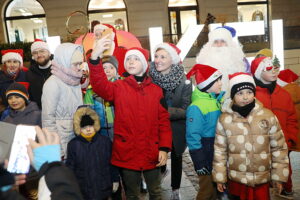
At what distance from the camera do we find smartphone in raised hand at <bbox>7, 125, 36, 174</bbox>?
5.19ft

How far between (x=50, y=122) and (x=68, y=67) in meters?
0.63

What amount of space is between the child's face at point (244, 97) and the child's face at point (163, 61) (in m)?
0.93

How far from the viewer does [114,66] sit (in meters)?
3.73

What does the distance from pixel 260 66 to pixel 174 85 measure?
3.56 feet

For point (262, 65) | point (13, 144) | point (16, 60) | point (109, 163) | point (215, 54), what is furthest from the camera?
point (16, 60)

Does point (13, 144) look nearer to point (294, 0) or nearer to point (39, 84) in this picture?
point (39, 84)

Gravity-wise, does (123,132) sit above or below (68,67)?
below

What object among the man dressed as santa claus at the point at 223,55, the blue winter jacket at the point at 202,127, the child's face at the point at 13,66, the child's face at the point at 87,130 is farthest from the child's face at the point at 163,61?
the child's face at the point at 13,66

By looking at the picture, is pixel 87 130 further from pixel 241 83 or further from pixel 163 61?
pixel 241 83

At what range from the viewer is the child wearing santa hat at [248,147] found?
2822 millimetres

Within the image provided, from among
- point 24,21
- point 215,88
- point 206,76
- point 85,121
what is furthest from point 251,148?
point 24,21

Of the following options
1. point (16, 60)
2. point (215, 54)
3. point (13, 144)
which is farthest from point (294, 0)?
point (13, 144)

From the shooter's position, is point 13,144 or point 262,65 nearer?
point 13,144

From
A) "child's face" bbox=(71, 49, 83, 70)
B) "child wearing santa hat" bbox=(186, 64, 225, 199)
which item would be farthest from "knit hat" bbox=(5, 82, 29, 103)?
"child wearing santa hat" bbox=(186, 64, 225, 199)
